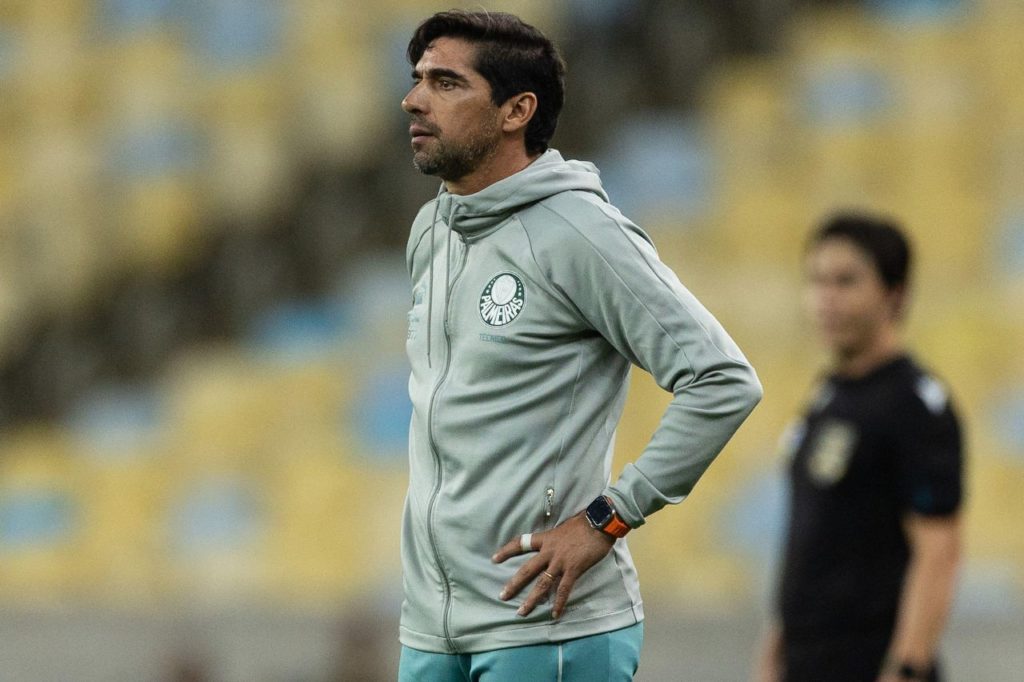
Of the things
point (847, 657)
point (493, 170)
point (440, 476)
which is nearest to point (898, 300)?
point (847, 657)

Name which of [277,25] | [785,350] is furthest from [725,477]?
[277,25]

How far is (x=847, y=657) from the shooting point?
342 centimetres

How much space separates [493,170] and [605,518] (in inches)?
22.4

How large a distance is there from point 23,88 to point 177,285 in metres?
1.46

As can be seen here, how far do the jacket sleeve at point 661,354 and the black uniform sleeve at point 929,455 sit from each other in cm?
109

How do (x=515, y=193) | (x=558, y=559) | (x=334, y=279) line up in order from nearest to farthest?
(x=558, y=559), (x=515, y=193), (x=334, y=279)

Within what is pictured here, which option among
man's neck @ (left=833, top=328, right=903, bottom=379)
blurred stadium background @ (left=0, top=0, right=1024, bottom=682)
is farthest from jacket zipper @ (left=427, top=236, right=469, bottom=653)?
blurred stadium background @ (left=0, top=0, right=1024, bottom=682)

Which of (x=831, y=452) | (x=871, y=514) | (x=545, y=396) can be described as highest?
(x=545, y=396)

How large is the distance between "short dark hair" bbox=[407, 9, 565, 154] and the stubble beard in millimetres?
57

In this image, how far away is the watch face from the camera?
7.76 ft

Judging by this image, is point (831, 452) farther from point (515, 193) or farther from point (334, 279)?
point (334, 279)

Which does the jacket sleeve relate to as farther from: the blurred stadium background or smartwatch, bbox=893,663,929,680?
the blurred stadium background

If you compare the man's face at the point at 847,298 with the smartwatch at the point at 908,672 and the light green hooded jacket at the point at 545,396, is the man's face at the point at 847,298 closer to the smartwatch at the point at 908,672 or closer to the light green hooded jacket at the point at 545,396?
the smartwatch at the point at 908,672

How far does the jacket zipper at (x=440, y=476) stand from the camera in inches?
96.4
